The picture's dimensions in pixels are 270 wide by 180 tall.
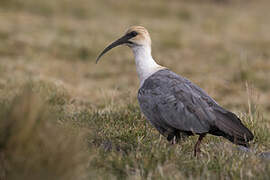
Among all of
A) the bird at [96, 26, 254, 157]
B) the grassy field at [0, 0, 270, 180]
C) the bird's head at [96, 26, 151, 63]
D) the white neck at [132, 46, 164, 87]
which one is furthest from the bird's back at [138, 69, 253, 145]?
the bird's head at [96, 26, 151, 63]

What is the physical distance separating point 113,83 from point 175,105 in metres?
4.92

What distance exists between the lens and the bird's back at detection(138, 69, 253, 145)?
422 centimetres

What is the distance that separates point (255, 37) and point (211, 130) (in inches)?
454

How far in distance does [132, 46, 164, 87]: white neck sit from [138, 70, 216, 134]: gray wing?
11.4 inches

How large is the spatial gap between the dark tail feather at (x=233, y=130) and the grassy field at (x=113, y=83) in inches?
4.9

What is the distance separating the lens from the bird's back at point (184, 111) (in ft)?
13.9

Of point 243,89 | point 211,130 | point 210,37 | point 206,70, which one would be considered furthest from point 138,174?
point 210,37

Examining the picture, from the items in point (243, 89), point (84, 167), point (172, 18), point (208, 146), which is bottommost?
point (172, 18)

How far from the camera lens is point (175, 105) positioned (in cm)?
440

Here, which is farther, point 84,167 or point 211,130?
point 211,130

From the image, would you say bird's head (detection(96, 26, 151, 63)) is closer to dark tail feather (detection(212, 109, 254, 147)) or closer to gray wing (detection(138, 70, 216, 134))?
gray wing (detection(138, 70, 216, 134))

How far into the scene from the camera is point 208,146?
4.49m

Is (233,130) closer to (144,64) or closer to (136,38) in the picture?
(144,64)

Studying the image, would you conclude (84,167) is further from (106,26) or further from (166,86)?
(106,26)
